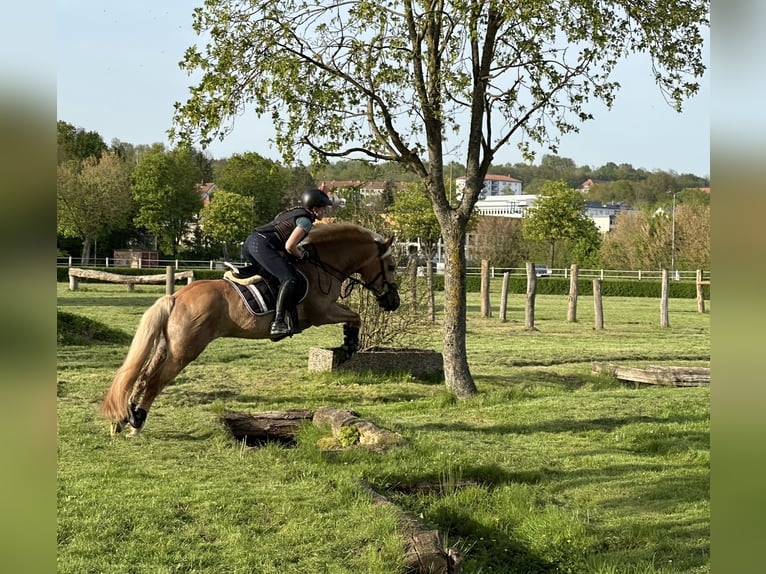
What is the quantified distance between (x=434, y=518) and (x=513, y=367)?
995 centimetres

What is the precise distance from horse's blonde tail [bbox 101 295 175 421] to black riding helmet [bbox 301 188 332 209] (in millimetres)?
1509

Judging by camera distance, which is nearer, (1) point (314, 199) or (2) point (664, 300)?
(1) point (314, 199)

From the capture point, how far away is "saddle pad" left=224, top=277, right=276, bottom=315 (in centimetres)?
672

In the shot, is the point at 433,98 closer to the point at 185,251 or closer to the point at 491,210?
the point at 185,251

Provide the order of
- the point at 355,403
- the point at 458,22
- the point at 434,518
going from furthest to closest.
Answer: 1. the point at 355,403
2. the point at 458,22
3. the point at 434,518

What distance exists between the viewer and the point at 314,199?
6.69 m

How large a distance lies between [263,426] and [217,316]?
2.77m

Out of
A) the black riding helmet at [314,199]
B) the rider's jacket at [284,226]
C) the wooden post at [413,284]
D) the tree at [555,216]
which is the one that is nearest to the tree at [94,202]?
the tree at [555,216]

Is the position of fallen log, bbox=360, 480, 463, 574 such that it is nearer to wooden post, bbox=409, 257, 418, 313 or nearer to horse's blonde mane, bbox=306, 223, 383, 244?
horse's blonde mane, bbox=306, 223, 383, 244

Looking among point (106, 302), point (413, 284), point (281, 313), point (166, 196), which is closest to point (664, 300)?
point (413, 284)

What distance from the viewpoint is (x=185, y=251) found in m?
55.3

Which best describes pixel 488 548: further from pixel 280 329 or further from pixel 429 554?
pixel 280 329

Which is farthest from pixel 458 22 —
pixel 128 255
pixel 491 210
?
pixel 491 210

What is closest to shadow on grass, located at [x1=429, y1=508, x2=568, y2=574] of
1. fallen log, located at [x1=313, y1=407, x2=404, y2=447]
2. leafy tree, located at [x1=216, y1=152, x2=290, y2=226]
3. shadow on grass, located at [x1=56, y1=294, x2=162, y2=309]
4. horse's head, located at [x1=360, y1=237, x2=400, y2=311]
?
fallen log, located at [x1=313, y1=407, x2=404, y2=447]
